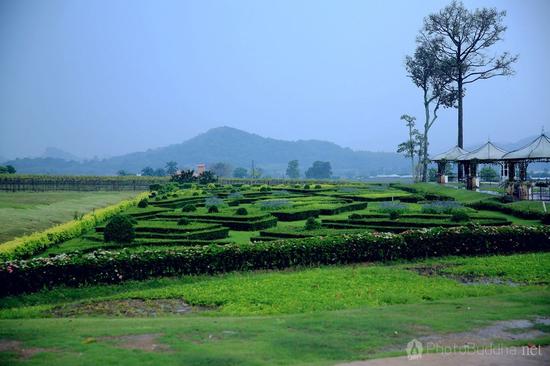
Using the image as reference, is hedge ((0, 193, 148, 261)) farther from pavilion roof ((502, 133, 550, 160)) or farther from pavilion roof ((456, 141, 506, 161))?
pavilion roof ((456, 141, 506, 161))

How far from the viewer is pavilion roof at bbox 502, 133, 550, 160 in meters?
28.3

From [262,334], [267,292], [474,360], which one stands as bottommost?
[267,292]

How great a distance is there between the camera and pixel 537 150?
28703 mm

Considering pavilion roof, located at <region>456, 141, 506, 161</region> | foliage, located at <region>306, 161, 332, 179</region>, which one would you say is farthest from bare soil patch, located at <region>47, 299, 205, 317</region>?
foliage, located at <region>306, 161, 332, 179</region>

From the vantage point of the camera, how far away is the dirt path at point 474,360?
6.13 m

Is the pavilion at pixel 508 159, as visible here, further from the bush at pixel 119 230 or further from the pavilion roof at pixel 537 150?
the bush at pixel 119 230

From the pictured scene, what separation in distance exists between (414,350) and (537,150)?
25476mm

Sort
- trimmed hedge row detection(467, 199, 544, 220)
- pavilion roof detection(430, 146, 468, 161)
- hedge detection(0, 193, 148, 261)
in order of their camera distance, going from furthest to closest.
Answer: pavilion roof detection(430, 146, 468, 161), trimmed hedge row detection(467, 199, 544, 220), hedge detection(0, 193, 148, 261)

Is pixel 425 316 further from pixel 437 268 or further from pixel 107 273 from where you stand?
pixel 107 273

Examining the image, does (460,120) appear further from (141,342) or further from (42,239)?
(141,342)

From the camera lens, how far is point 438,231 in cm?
1590

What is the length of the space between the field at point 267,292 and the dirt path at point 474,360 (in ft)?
1.61

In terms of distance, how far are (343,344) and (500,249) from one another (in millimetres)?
10819

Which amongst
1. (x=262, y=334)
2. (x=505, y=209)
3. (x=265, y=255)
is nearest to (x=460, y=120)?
(x=505, y=209)
